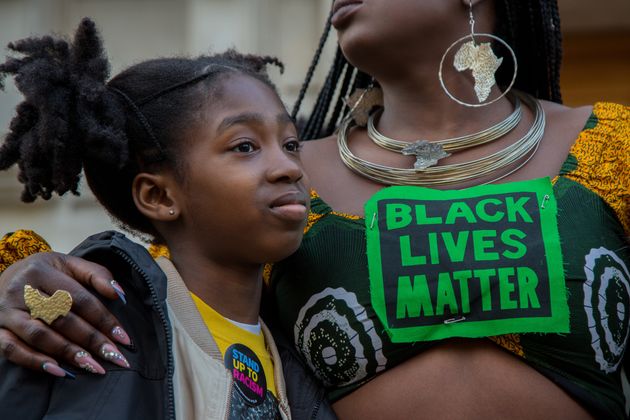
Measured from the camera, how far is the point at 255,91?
2.60 metres

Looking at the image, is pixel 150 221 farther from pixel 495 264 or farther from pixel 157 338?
pixel 495 264

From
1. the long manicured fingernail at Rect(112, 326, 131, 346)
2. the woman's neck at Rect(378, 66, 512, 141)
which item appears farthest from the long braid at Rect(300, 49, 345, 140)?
the long manicured fingernail at Rect(112, 326, 131, 346)

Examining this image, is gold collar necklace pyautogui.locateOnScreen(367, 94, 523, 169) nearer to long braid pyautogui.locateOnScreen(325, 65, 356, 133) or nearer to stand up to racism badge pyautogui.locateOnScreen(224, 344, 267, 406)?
long braid pyautogui.locateOnScreen(325, 65, 356, 133)

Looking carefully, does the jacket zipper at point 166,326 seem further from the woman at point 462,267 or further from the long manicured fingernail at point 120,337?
the woman at point 462,267

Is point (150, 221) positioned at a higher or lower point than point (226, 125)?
lower

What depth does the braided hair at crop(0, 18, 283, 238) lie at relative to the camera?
2.41m

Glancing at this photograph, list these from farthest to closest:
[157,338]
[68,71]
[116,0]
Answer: [116,0], [68,71], [157,338]

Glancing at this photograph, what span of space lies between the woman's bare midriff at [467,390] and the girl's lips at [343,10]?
36.7 inches

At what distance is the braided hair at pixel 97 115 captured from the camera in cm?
241

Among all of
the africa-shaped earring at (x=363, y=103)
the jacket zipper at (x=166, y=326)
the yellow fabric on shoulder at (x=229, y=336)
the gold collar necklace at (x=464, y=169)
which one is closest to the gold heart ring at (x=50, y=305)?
the jacket zipper at (x=166, y=326)

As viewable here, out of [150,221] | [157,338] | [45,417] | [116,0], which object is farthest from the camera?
[116,0]

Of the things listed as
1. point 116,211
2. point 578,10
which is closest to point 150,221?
point 116,211

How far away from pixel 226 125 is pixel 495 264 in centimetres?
72

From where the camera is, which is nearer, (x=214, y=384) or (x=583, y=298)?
(x=214, y=384)
